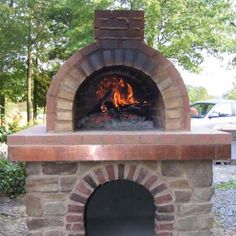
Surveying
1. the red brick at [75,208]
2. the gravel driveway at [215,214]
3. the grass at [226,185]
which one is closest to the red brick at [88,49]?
the red brick at [75,208]

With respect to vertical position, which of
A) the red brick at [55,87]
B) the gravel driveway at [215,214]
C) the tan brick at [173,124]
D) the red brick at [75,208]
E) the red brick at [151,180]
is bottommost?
the gravel driveway at [215,214]

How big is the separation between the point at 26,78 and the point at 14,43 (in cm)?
223

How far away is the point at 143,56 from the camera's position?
363 cm

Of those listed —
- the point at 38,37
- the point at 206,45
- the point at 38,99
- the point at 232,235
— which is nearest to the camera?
the point at 232,235

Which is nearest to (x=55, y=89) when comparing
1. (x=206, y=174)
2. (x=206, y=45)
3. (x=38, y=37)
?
(x=206, y=174)

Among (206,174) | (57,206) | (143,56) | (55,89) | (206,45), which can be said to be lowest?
(57,206)

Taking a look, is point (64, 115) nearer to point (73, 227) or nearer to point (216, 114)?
point (73, 227)

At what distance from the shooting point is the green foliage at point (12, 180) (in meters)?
6.37

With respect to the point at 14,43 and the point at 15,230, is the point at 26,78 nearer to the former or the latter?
the point at 14,43

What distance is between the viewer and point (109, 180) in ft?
11.8

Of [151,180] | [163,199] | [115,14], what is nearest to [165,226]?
[163,199]

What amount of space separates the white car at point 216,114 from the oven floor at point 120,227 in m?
5.55

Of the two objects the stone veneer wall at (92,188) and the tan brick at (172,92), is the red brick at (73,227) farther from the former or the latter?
the tan brick at (172,92)

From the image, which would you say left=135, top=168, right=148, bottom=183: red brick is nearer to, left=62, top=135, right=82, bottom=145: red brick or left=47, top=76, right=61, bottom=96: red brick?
left=62, top=135, right=82, bottom=145: red brick
